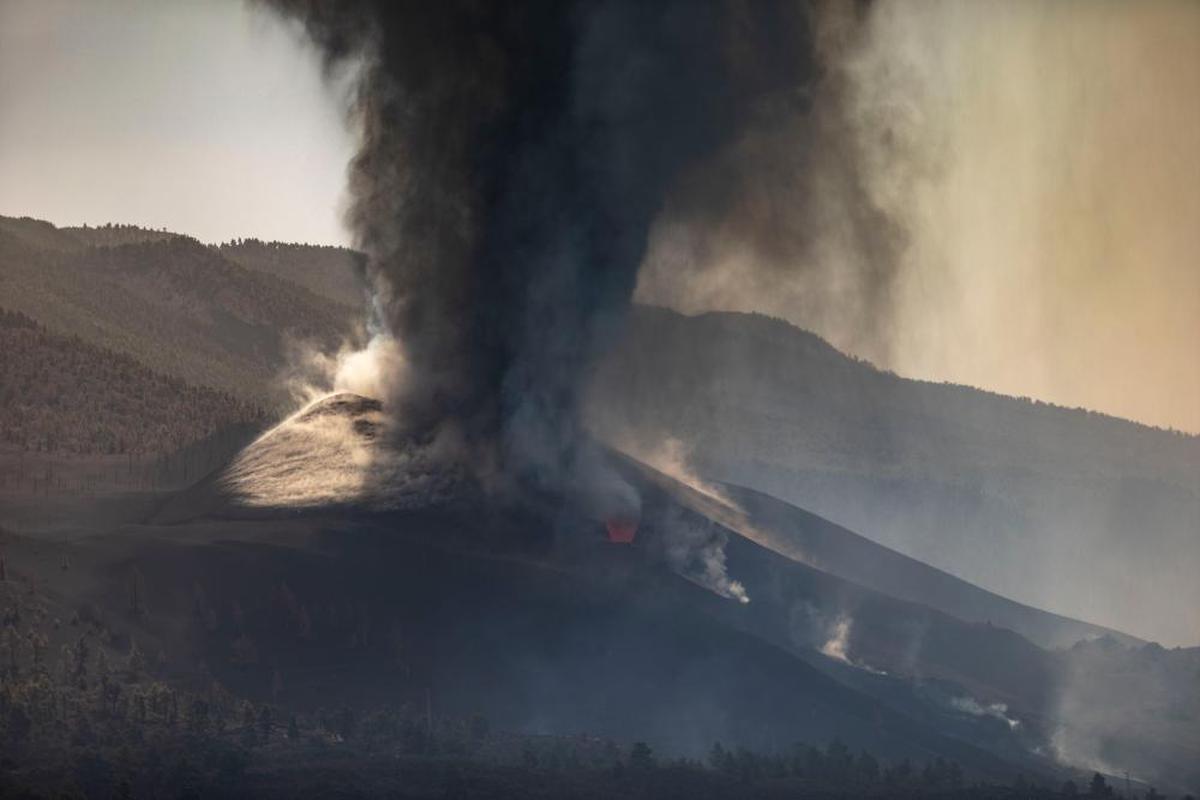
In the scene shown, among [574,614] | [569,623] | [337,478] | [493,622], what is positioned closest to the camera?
[493,622]

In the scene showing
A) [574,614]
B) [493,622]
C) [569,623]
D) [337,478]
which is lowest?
[493,622]

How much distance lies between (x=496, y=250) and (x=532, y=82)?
13.9m

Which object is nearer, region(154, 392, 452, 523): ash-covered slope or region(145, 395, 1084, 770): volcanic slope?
region(145, 395, 1084, 770): volcanic slope

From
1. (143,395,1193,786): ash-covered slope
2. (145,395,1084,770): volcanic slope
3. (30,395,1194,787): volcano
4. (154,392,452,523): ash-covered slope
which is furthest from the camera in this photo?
(154,392,452,523): ash-covered slope

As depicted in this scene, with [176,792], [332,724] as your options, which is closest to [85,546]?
[332,724]

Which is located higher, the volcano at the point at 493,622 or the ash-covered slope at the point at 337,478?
the ash-covered slope at the point at 337,478

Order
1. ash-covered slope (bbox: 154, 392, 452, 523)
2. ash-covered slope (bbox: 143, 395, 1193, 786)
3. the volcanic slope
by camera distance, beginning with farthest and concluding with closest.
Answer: ash-covered slope (bbox: 154, 392, 452, 523), the volcanic slope, ash-covered slope (bbox: 143, 395, 1193, 786)

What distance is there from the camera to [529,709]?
17338cm

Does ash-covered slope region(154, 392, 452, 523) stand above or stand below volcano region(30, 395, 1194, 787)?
above

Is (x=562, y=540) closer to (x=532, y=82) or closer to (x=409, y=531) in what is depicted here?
(x=409, y=531)

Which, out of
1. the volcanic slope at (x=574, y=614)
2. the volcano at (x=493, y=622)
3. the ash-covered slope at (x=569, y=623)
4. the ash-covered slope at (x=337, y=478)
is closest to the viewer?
the volcano at (x=493, y=622)

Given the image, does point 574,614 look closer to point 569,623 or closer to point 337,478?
point 569,623

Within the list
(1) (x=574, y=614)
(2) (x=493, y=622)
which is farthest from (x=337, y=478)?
(1) (x=574, y=614)

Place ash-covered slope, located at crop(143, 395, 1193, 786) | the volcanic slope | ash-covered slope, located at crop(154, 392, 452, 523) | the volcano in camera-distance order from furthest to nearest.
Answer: ash-covered slope, located at crop(154, 392, 452, 523) → the volcanic slope → ash-covered slope, located at crop(143, 395, 1193, 786) → the volcano
